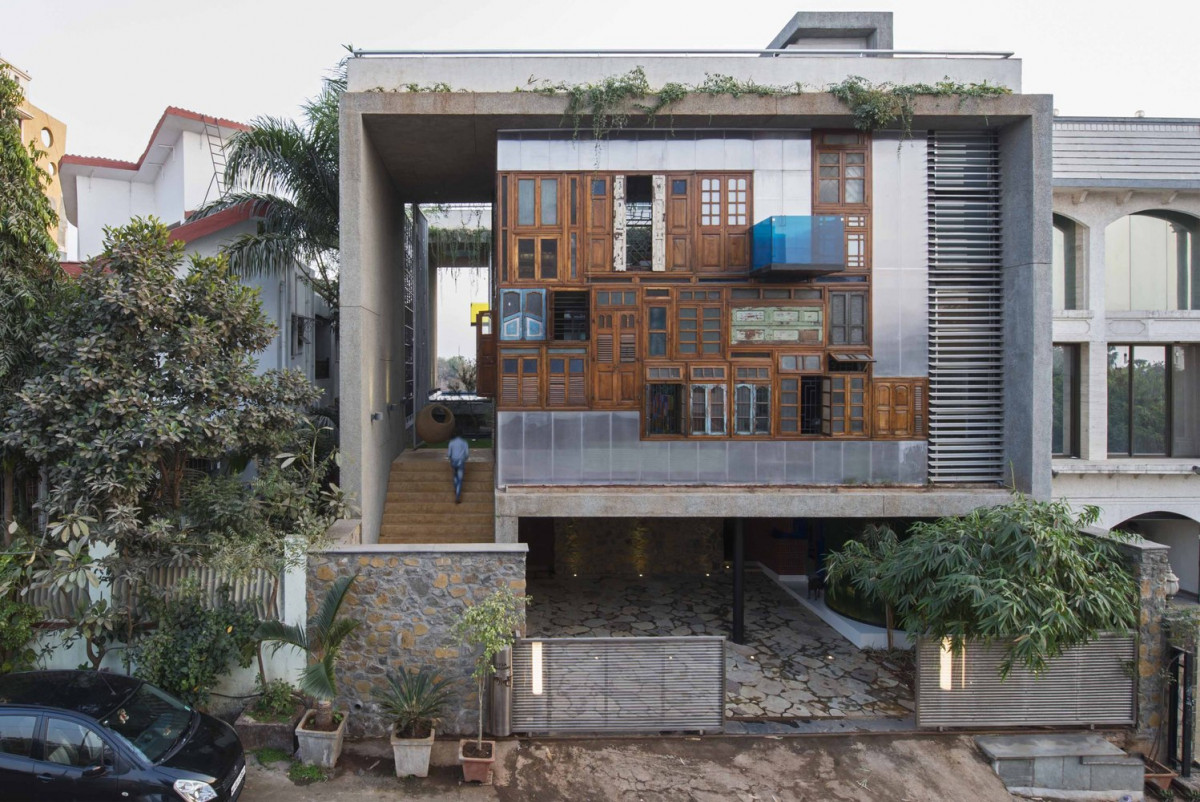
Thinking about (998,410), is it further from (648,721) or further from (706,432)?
(648,721)

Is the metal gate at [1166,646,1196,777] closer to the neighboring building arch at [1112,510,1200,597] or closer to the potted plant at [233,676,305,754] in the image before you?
the neighboring building arch at [1112,510,1200,597]

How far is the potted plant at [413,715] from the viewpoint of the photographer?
7820 mm

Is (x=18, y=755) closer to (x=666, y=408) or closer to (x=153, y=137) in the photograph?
(x=666, y=408)

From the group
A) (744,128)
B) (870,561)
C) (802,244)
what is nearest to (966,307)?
(802,244)

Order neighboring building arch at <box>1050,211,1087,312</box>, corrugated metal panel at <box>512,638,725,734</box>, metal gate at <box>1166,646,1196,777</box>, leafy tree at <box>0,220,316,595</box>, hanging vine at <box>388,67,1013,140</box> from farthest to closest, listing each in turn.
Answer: neighboring building arch at <box>1050,211,1087,312</box>, hanging vine at <box>388,67,1013,140</box>, metal gate at <box>1166,646,1196,777</box>, corrugated metal panel at <box>512,638,725,734</box>, leafy tree at <box>0,220,316,595</box>

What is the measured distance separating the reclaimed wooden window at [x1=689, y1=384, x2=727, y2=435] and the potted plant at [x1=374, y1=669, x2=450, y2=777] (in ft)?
18.6

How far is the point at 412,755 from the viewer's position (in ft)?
25.6

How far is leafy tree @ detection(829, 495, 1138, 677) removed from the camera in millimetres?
8305

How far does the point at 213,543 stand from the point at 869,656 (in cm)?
1024

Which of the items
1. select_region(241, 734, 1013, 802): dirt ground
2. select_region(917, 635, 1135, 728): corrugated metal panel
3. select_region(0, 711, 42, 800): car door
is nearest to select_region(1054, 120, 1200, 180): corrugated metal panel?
select_region(917, 635, 1135, 728): corrugated metal panel

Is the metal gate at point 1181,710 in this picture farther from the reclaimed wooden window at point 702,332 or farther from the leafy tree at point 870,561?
the reclaimed wooden window at point 702,332

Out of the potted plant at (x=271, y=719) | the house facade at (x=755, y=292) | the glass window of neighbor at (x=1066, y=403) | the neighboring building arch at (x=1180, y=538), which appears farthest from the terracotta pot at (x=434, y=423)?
the neighboring building arch at (x=1180, y=538)

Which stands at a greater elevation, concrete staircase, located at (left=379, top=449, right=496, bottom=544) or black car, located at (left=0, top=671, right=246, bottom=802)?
concrete staircase, located at (left=379, top=449, right=496, bottom=544)

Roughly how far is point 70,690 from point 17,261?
584cm
